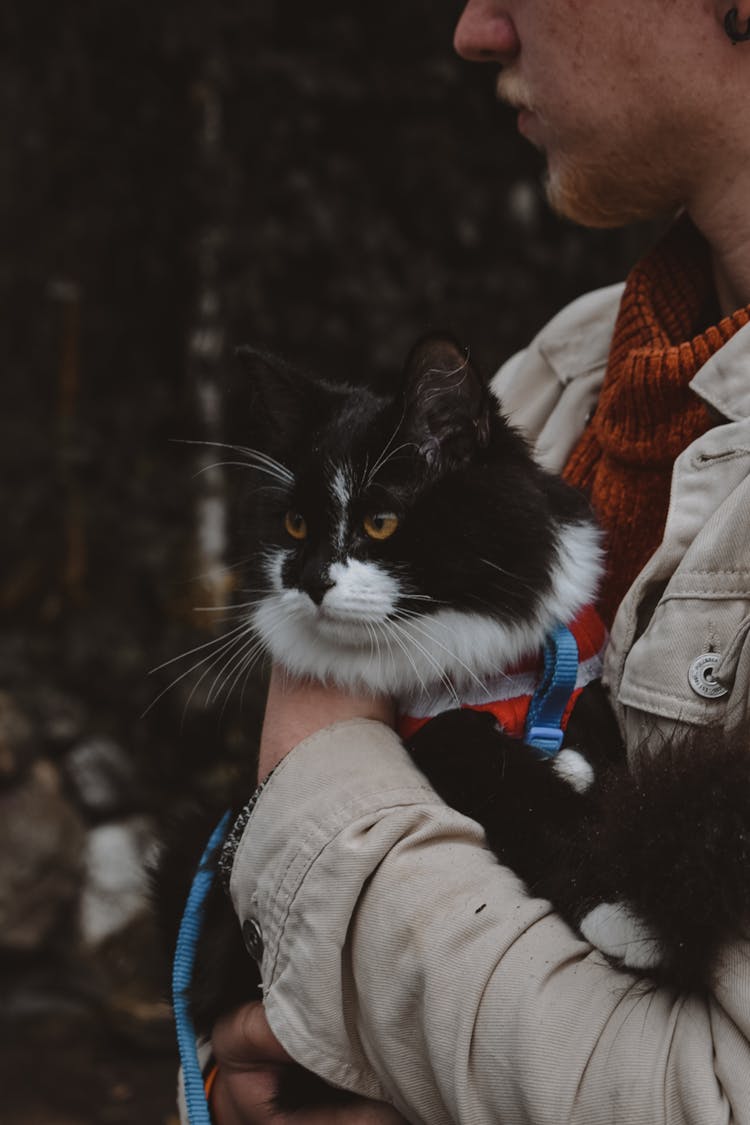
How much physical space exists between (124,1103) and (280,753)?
8.08ft

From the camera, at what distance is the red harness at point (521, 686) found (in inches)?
58.1

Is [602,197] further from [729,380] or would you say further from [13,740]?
[13,740]

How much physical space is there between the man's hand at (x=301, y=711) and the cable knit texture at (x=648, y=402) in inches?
15.7

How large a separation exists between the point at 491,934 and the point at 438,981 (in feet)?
0.23

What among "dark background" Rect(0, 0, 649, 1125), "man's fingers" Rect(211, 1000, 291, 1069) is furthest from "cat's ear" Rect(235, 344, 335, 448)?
"dark background" Rect(0, 0, 649, 1125)

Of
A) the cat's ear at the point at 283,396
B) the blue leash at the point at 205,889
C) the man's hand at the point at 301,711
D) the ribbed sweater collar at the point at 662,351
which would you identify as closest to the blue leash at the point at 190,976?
the blue leash at the point at 205,889

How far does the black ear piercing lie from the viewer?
1.46 m

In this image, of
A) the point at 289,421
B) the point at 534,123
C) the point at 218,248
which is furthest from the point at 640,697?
the point at 218,248

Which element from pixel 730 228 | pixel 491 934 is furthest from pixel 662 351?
pixel 491 934

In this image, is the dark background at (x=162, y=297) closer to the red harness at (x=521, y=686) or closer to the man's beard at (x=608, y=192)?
the man's beard at (x=608, y=192)

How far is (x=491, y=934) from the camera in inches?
45.0

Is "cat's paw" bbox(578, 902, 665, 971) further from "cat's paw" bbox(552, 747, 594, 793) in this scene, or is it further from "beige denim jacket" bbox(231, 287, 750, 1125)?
"cat's paw" bbox(552, 747, 594, 793)

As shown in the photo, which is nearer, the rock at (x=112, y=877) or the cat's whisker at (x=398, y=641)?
the cat's whisker at (x=398, y=641)

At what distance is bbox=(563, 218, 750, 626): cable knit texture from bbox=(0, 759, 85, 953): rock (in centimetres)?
261
